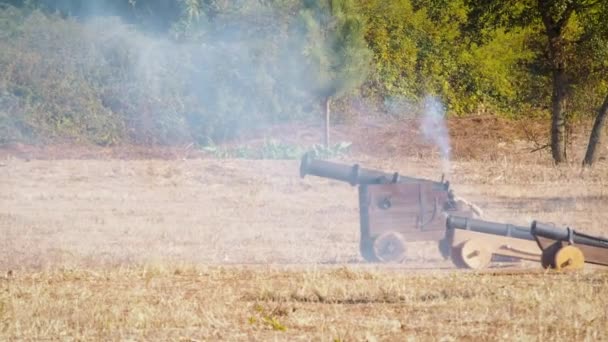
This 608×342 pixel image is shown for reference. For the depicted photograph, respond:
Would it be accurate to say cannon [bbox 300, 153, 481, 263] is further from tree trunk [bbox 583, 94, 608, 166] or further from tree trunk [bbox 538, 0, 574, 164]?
tree trunk [bbox 538, 0, 574, 164]

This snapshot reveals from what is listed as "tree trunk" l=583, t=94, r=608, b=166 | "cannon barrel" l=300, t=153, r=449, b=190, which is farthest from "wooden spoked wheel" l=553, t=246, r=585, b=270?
"tree trunk" l=583, t=94, r=608, b=166

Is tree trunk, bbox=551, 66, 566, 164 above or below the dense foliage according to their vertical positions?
below

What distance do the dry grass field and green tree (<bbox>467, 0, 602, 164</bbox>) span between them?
3.37 meters

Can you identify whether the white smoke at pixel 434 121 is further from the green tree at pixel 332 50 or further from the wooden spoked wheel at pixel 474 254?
the wooden spoked wheel at pixel 474 254

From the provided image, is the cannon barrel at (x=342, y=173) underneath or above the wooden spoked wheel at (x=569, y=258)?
above

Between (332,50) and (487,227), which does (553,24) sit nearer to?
(332,50)

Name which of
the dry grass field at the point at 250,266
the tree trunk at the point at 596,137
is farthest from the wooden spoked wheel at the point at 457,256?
the tree trunk at the point at 596,137

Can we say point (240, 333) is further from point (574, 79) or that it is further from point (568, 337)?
point (574, 79)

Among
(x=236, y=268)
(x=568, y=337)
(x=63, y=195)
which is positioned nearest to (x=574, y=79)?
(x=63, y=195)

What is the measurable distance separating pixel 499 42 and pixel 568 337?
92.5 ft

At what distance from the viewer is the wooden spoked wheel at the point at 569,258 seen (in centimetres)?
1195

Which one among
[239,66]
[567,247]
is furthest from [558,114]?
[567,247]

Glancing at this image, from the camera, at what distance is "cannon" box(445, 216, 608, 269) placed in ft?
39.3

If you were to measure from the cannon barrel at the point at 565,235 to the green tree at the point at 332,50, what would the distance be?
58.7ft
